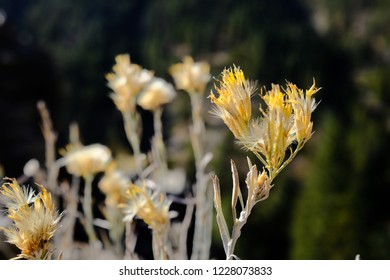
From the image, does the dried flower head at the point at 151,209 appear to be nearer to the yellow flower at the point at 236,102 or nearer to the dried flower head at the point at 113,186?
the yellow flower at the point at 236,102

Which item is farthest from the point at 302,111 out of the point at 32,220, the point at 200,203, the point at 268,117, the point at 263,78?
the point at 263,78

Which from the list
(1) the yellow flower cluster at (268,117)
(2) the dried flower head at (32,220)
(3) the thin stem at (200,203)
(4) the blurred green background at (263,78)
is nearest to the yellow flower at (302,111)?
(1) the yellow flower cluster at (268,117)

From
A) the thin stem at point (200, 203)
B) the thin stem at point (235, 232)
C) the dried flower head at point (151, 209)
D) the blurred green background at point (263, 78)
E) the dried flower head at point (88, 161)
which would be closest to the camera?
the thin stem at point (235, 232)

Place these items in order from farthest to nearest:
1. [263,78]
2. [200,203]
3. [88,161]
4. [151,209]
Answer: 1. [263,78]
2. [88,161]
3. [200,203]
4. [151,209]

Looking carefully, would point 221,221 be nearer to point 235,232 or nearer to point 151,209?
point 235,232

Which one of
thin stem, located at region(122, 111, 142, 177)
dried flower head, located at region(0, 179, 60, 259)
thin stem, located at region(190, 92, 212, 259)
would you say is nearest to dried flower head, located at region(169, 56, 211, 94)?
thin stem, located at region(190, 92, 212, 259)

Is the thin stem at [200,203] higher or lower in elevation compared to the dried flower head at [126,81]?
lower
